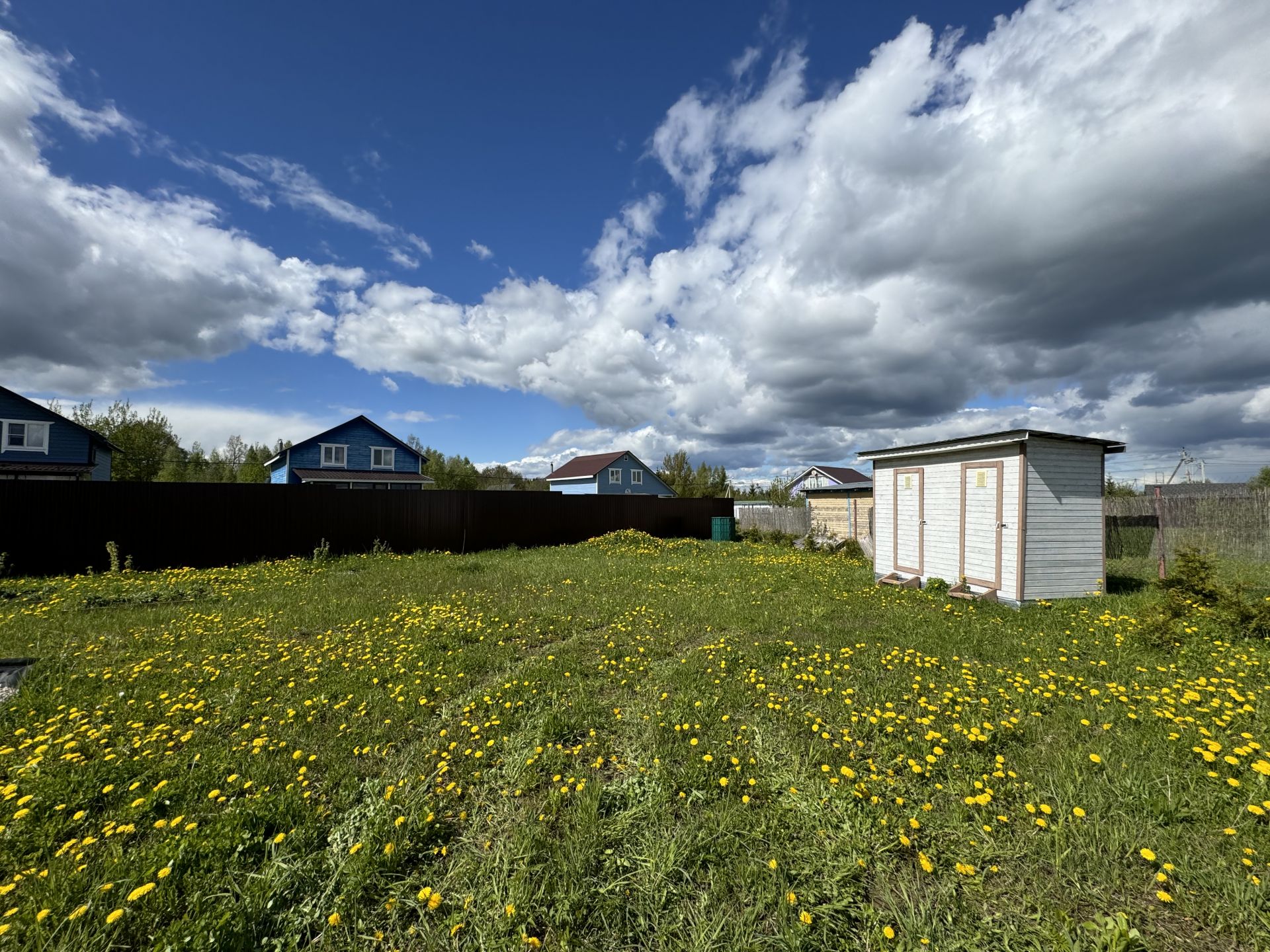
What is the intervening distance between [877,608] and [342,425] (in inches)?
1231

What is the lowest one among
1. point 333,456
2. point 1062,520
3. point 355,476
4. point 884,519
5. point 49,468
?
point 884,519

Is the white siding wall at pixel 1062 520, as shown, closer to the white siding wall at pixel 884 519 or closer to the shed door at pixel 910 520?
the shed door at pixel 910 520

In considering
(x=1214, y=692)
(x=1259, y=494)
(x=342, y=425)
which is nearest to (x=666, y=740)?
(x=1214, y=692)

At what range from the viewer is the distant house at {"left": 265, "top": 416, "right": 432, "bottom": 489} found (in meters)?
→ 28.6

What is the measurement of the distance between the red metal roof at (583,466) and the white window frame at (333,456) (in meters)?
15.9

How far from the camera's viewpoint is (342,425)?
2962 centimetres

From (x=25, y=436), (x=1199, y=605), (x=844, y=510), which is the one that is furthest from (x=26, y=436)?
(x=1199, y=605)

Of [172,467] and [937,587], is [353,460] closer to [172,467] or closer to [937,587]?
[172,467]

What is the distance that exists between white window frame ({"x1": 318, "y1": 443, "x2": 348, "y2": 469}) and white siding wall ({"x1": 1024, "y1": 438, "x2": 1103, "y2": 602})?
3253cm

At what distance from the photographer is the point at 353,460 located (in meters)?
29.9

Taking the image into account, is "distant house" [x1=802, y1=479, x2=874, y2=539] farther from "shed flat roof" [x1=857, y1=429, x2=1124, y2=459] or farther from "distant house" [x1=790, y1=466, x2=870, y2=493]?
"distant house" [x1=790, y1=466, x2=870, y2=493]

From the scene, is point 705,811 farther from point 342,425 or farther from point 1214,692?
point 342,425

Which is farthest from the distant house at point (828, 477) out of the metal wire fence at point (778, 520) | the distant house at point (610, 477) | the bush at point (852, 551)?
the bush at point (852, 551)

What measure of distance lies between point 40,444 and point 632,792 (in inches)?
1271
